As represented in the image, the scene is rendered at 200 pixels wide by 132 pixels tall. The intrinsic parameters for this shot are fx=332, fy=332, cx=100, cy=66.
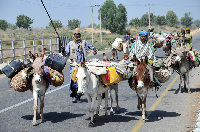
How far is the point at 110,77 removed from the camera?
27.6 feet

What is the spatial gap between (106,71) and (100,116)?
1.44 metres

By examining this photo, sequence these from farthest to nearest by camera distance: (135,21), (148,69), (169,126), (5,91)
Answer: (135,21) < (5,91) < (148,69) < (169,126)

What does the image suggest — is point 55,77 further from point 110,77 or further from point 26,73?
point 110,77

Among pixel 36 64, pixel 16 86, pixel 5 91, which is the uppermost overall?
pixel 36 64

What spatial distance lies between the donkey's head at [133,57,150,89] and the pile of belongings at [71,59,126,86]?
53cm

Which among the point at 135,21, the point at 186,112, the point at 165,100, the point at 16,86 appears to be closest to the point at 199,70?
the point at 165,100

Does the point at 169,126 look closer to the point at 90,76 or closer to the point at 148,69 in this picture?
the point at 148,69

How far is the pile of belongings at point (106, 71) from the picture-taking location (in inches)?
320

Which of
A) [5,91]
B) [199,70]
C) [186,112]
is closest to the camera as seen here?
[186,112]

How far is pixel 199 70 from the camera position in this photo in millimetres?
19516

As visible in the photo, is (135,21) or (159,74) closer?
(159,74)

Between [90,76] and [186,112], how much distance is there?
3151mm

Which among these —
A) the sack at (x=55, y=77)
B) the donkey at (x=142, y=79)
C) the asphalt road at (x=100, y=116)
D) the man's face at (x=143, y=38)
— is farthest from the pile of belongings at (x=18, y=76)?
the man's face at (x=143, y=38)

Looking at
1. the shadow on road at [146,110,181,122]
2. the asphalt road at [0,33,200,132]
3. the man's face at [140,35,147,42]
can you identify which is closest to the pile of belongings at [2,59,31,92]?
the asphalt road at [0,33,200,132]
